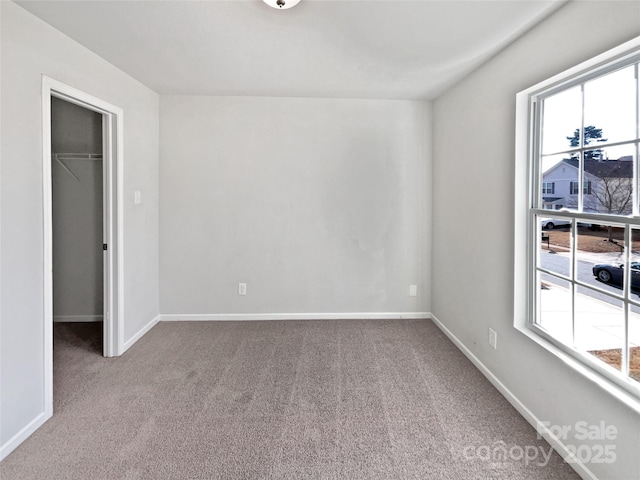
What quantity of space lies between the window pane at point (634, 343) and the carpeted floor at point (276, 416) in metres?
0.61

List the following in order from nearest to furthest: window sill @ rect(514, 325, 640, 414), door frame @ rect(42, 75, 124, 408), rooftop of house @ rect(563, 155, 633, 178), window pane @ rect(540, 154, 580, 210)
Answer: window sill @ rect(514, 325, 640, 414), rooftop of house @ rect(563, 155, 633, 178), window pane @ rect(540, 154, 580, 210), door frame @ rect(42, 75, 124, 408)

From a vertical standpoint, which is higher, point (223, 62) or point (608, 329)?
point (223, 62)

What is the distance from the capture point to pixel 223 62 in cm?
275

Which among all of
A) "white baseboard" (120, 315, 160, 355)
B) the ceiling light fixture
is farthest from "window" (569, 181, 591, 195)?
"white baseboard" (120, 315, 160, 355)

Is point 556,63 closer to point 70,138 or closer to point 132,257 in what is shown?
point 132,257

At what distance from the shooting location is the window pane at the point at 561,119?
1.89 metres

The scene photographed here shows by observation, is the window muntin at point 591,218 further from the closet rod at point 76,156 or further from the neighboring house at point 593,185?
the closet rod at point 76,156

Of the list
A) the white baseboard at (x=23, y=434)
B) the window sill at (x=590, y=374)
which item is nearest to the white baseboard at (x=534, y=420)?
the window sill at (x=590, y=374)

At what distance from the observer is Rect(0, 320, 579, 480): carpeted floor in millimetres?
1759

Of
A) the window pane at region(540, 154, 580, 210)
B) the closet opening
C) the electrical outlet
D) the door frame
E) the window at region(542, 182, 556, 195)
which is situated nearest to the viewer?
the window pane at region(540, 154, 580, 210)

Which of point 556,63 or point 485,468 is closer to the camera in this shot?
point 485,468

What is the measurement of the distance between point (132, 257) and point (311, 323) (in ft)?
6.22

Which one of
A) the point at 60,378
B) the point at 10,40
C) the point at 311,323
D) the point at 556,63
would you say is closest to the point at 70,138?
the point at 10,40

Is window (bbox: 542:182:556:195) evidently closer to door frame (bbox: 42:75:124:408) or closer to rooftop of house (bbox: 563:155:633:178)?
rooftop of house (bbox: 563:155:633:178)
